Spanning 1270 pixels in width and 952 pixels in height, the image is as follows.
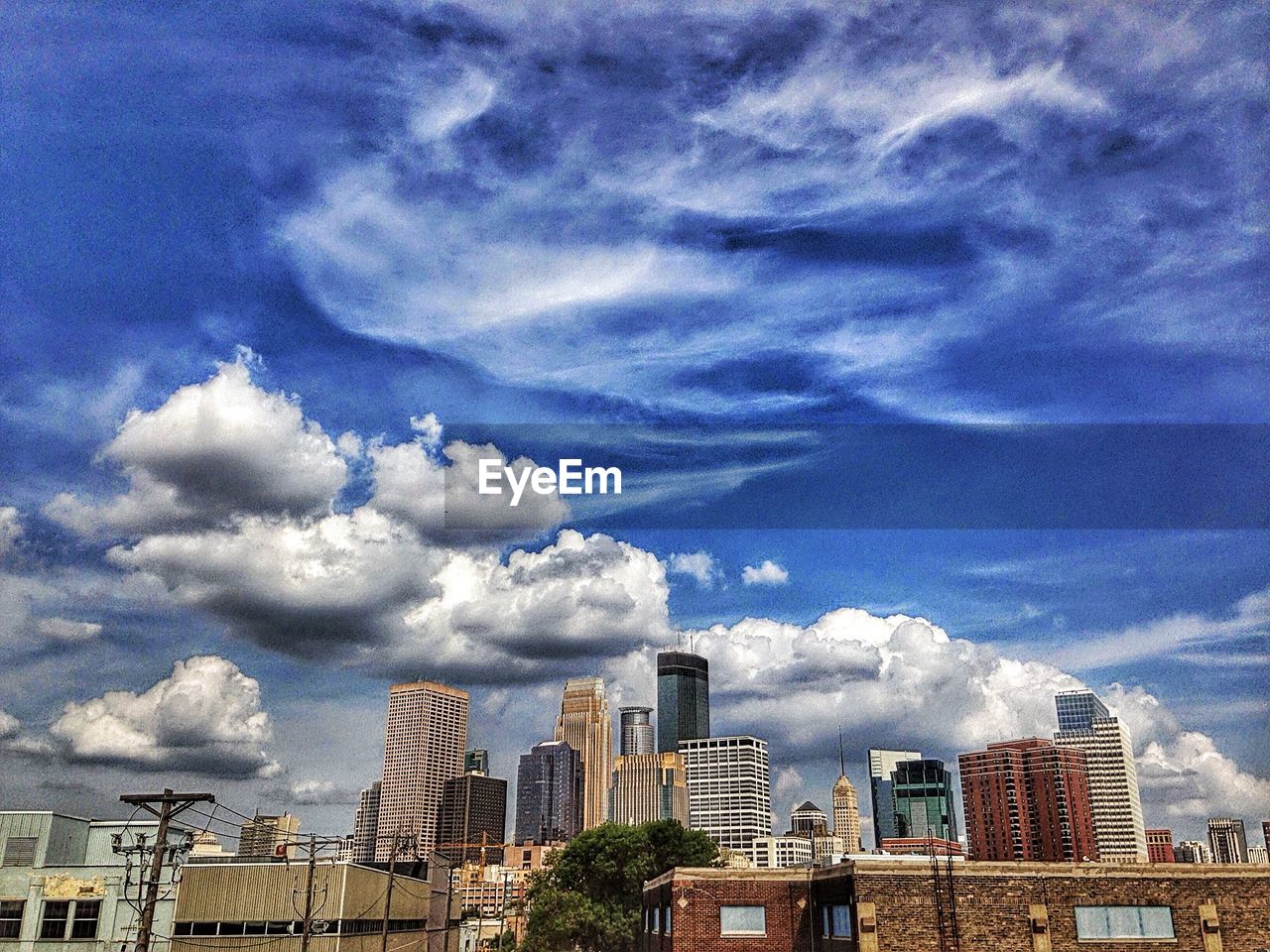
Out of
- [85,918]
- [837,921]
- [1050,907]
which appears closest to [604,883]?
[85,918]

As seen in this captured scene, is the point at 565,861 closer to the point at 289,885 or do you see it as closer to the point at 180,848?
the point at 289,885

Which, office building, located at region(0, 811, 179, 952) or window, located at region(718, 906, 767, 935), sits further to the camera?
office building, located at region(0, 811, 179, 952)

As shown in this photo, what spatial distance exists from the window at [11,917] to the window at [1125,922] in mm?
51191

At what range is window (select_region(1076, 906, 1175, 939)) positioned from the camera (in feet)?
126

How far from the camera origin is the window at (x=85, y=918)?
180ft

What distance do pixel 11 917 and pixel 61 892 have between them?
107 inches

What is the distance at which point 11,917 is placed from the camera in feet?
181

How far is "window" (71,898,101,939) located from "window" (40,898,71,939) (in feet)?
1.55

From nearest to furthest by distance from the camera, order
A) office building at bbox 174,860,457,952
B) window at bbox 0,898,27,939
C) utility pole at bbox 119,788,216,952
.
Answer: utility pole at bbox 119,788,216,952, office building at bbox 174,860,457,952, window at bbox 0,898,27,939

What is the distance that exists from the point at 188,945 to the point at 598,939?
116 feet

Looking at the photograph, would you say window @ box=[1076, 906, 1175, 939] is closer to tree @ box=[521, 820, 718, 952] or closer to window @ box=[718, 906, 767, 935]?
window @ box=[718, 906, 767, 935]

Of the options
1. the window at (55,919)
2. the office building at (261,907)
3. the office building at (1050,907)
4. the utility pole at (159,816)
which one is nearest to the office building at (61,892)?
the window at (55,919)

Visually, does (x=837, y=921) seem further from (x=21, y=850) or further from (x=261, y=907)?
(x=21, y=850)

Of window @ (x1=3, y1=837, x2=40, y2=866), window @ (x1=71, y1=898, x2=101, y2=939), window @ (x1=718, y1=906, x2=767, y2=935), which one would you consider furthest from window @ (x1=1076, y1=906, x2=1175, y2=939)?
window @ (x1=3, y1=837, x2=40, y2=866)
